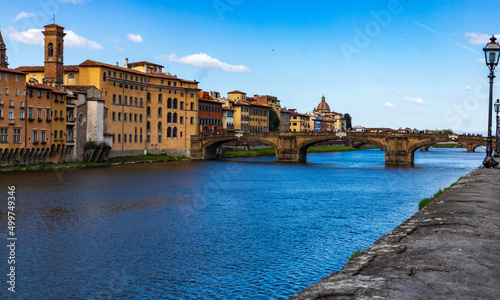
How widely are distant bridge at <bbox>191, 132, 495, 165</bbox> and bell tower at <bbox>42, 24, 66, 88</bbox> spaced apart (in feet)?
94.3

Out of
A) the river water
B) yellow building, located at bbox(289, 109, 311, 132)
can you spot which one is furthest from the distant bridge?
yellow building, located at bbox(289, 109, 311, 132)

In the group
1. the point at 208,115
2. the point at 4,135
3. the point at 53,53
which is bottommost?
the point at 4,135

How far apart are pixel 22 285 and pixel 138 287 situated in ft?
12.5

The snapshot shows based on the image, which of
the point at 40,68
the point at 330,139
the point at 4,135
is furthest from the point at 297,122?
the point at 4,135

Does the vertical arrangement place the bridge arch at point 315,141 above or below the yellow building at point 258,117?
below

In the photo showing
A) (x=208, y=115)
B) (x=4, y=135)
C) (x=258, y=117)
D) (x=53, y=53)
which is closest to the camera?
(x=4, y=135)

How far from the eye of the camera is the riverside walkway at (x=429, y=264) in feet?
18.7

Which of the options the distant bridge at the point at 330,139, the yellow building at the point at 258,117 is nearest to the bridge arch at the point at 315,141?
the distant bridge at the point at 330,139

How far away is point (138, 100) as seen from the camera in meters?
85.3

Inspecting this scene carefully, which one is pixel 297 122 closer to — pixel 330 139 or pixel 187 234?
pixel 330 139

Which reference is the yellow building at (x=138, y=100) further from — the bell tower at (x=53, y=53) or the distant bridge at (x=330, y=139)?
the distant bridge at (x=330, y=139)

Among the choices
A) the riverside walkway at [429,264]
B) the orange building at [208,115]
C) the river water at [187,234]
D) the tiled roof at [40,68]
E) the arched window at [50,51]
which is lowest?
the river water at [187,234]

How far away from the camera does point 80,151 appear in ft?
228

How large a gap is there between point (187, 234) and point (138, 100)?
209 ft
